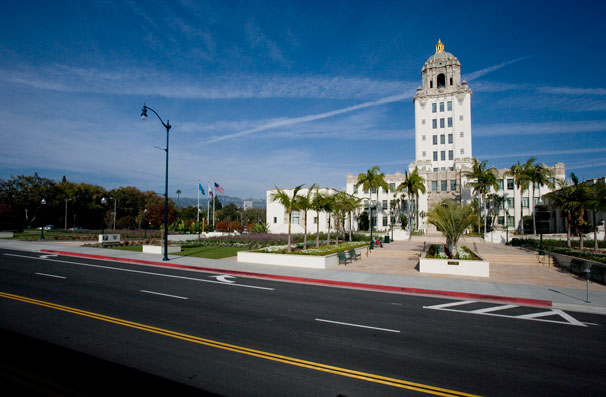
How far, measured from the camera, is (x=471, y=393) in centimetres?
546

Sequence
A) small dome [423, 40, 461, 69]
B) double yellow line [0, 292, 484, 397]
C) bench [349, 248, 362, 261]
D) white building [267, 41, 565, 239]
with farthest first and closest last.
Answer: small dome [423, 40, 461, 69] < white building [267, 41, 565, 239] < bench [349, 248, 362, 261] < double yellow line [0, 292, 484, 397]

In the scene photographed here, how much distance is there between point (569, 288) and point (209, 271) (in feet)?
57.3

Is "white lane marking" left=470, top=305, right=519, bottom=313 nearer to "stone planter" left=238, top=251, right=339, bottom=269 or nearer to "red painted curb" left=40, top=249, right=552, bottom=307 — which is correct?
"red painted curb" left=40, top=249, right=552, bottom=307

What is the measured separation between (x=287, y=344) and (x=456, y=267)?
44.5 ft

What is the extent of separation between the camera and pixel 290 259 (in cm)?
2050

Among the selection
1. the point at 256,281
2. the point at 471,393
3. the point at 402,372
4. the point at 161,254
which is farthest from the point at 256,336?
the point at 161,254

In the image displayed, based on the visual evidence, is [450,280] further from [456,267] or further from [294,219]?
[294,219]

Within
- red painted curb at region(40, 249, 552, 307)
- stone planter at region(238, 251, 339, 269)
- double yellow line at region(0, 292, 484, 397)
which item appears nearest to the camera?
double yellow line at region(0, 292, 484, 397)

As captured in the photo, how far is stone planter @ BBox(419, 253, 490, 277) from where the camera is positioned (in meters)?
17.5

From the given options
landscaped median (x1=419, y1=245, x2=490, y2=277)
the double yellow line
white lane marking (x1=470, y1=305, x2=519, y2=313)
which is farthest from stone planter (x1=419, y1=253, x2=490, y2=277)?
the double yellow line

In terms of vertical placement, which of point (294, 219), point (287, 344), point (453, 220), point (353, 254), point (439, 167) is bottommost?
point (287, 344)

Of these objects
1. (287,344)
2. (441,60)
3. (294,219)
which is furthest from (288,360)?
(441,60)

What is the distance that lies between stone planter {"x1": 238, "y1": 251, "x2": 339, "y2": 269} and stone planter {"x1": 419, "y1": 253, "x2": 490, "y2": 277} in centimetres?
534

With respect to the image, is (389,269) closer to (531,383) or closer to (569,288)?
(569,288)
